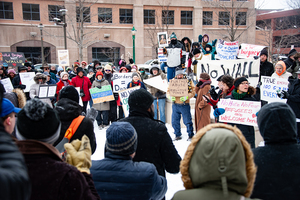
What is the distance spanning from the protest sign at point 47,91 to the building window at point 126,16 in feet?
92.3

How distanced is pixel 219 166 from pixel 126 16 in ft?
113

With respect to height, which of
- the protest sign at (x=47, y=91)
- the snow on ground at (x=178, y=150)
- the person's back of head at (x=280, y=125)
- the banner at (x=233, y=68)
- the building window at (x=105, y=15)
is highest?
the building window at (x=105, y=15)

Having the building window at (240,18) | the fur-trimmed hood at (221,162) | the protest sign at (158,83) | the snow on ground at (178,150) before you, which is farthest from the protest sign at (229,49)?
the building window at (240,18)

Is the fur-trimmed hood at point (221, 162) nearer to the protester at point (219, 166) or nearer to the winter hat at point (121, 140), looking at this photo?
the protester at point (219, 166)

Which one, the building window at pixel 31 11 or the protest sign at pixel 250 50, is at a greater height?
the building window at pixel 31 11

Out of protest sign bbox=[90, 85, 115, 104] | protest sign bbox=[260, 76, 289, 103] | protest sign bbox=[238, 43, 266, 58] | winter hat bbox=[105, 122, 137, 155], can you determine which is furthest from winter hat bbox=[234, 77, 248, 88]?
protest sign bbox=[238, 43, 266, 58]

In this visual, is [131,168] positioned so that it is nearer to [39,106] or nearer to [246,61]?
[39,106]

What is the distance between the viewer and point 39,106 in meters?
1.68

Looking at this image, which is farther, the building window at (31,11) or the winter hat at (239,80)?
the building window at (31,11)

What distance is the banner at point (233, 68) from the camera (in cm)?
656

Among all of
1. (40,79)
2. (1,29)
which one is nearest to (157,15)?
(1,29)

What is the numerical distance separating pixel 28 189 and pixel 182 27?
36.2 meters

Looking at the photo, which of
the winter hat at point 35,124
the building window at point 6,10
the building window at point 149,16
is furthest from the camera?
the building window at point 149,16

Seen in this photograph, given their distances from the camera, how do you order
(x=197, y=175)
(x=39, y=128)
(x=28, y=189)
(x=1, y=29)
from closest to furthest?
(x=28, y=189) < (x=197, y=175) < (x=39, y=128) < (x=1, y=29)
